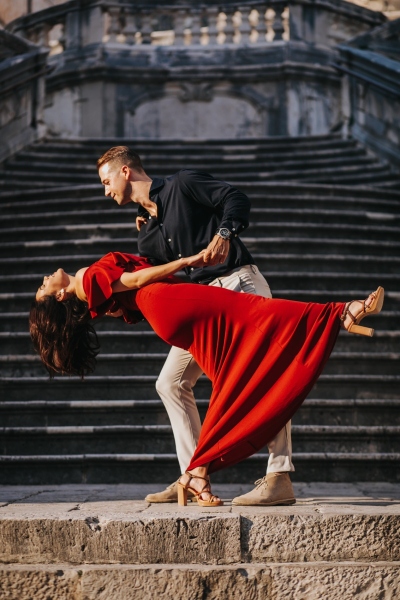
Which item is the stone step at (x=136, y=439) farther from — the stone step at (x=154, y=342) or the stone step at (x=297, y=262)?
the stone step at (x=297, y=262)

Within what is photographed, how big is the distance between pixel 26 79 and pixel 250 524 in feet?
35.7

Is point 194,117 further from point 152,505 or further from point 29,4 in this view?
point 152,505

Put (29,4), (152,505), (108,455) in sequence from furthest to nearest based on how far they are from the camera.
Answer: (29,4) < (108,455) < (152,505)

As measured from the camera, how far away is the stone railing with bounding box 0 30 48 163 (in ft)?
45.1

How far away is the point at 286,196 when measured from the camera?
1041 centimetres

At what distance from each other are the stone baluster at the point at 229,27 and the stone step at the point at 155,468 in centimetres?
1167

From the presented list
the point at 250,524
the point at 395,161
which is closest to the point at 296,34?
the point at 395,161

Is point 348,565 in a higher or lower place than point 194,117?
lower

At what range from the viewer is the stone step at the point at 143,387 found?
7.55 m

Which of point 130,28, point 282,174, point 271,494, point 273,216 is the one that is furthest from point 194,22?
point 271,494

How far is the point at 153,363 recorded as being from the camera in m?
7.84

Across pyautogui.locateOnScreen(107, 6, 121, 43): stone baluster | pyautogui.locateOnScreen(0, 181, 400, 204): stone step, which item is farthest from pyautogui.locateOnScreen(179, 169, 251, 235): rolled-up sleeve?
pyautogui.locateOnScreen(107, 6, 121, 43): stone baluster

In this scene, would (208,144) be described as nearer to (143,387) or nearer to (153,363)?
(153,363)

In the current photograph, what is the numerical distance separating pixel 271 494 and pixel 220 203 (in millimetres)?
1318
